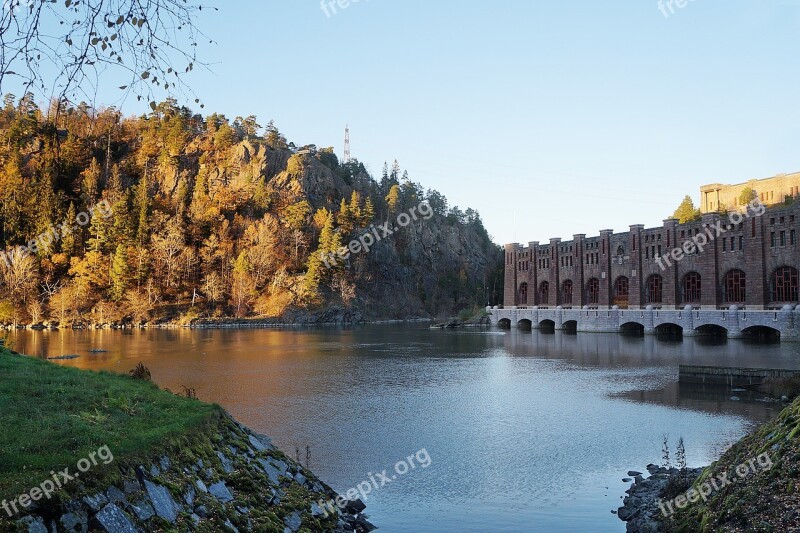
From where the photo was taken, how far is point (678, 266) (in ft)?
241

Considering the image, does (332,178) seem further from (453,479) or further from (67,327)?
(453,479)

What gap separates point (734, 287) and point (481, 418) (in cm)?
5611

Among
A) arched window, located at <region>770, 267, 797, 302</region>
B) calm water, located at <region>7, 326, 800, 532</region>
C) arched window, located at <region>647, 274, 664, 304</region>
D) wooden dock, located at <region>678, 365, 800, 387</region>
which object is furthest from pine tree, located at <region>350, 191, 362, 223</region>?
wooden dock, located at <region>678, 365, 800, 387</region>

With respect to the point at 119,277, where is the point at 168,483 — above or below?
below

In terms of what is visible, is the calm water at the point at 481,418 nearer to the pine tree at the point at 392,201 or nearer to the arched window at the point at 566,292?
the arched window at the point at 566,292

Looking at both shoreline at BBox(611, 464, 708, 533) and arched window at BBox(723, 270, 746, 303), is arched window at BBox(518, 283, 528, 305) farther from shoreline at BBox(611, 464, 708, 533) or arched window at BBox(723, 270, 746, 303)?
shoreline at BBox(611, 464, 708, 533)

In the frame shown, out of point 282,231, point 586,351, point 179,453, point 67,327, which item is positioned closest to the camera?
point 179,453

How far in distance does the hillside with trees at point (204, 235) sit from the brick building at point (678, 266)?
134 ft

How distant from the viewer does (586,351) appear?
2098 inches

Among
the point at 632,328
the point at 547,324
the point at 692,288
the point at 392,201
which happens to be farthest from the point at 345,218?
the point at 692,288

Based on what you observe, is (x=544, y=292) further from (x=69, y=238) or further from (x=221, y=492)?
(x=221, y=492)

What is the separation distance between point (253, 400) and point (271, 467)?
14538 mm

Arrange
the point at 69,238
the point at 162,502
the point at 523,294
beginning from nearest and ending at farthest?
the point at 162,502, the point at 523,294, the point at 69,238

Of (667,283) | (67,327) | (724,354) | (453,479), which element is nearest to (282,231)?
(67,327)
